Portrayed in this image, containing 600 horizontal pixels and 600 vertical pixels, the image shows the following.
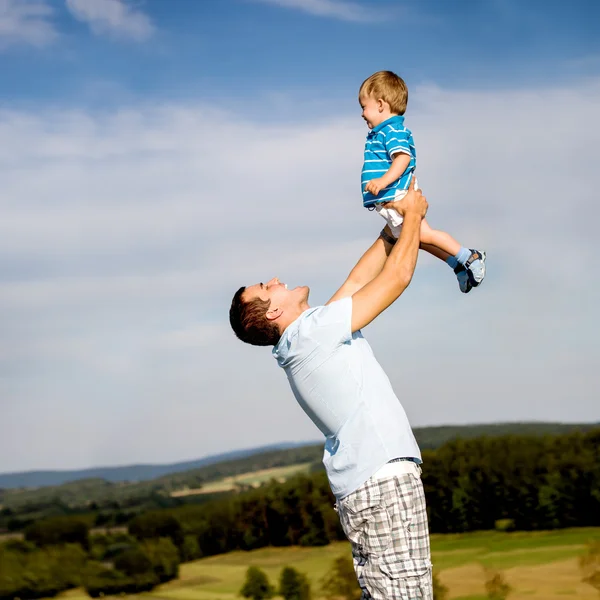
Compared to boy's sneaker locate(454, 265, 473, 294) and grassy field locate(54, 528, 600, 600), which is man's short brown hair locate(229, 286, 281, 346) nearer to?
boy's sneaker locate(454, 265, 473, 294)

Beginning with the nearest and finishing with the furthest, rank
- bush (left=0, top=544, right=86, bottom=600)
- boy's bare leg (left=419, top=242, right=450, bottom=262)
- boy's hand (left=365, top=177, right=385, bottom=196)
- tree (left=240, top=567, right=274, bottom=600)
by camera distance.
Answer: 1. boy's hand (left=365, top=177, right=385, bottom=196)
2. boy's bare leg (left=419, top=242, right=450, bottom=262)
3. tree (left=240, top=567, right=274, bottom=600)
4. bush (left=0, top=544, right=86, bottom=600)

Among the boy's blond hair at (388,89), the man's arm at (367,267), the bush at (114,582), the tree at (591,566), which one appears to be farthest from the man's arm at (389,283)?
the bush at (114,582)

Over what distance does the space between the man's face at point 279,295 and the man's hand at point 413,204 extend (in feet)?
2.33

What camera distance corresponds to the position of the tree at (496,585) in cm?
961

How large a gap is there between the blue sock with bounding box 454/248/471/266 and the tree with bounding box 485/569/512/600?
18.8 feet

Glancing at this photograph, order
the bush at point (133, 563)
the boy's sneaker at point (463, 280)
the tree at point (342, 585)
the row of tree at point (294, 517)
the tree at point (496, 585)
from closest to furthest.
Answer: the boy's sneaker at point (463, 280) → the tree at point (496, 585) → the tree at point (342, 585) → the row of tree at point (294, 517) → the bush at point (133, 563)

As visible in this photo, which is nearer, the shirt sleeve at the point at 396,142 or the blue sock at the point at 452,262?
the shirt sleeve at the point at 396,142

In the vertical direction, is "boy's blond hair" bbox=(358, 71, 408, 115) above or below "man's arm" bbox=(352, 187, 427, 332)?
above

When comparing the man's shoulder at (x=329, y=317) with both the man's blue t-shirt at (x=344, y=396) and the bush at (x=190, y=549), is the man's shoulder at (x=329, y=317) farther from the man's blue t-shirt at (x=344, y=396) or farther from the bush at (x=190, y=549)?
the bush at (x=190, y=549)

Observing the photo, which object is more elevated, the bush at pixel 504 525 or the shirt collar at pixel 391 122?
the shirt collar at pixel 391 122

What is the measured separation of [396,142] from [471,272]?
912mm

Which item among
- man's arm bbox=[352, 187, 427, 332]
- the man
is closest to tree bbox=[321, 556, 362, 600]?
the man

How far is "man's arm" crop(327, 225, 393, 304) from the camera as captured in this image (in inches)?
206

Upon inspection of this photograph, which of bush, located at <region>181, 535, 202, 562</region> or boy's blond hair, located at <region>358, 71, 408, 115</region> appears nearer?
boy's blond hair, located at <region>358, 71, 408, 115</region>
